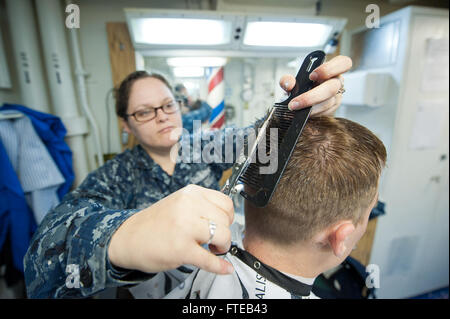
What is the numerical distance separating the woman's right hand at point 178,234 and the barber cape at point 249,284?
0.39 metres

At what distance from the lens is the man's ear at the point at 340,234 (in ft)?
1.90

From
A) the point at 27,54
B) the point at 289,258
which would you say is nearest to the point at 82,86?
the point at 27,54

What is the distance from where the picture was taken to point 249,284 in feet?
2.31

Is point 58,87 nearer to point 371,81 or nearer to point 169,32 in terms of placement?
point 169,32

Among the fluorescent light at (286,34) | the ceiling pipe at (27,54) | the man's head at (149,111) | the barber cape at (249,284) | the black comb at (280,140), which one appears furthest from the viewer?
the fluorescent light at (286,34)

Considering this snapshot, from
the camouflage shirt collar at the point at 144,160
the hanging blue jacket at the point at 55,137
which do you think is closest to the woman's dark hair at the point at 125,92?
the camouflage shirt collar at the point at 144,160

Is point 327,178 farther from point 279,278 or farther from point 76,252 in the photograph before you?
point 76,252

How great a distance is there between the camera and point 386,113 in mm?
1592

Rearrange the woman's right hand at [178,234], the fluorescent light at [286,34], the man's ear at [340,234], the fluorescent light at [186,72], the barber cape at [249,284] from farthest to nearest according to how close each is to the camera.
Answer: the fluorescent light at [186,72] < the fluorescent light at [286,34] < the barber cape at [249,284] < the man's ear at [340,234] < the woman's right hand at [178,234]

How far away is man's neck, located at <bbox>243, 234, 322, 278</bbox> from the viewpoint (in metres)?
0.69

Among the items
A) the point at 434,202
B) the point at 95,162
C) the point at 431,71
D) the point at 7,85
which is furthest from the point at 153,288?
the point at 434,202

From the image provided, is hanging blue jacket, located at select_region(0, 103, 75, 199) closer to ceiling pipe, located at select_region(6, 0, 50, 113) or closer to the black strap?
ceiling pipe, located at select_region(6, 0, 50, 113)

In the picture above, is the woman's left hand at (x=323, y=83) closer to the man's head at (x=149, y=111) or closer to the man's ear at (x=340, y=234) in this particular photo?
the man's ear at (x=340, y=234)

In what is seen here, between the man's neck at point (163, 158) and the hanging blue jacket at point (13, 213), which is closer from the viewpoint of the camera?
the man's neck at point (163, 158)
